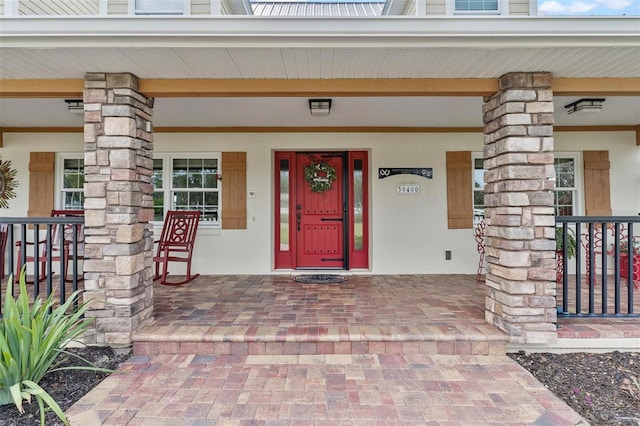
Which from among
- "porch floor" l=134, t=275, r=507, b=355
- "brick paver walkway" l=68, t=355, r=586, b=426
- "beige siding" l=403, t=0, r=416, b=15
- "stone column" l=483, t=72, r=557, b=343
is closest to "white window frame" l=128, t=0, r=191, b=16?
"beige siding" l=403, t=0, r=416, b=15

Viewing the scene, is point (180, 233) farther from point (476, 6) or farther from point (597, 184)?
point (597, 184)

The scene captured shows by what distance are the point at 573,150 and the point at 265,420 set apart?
17.9 ft

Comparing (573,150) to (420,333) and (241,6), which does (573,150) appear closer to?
(420,333)

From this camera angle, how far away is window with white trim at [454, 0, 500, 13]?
3910 millimetres

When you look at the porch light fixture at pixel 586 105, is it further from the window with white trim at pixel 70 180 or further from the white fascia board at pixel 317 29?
the window with white trim at pixel 70 180

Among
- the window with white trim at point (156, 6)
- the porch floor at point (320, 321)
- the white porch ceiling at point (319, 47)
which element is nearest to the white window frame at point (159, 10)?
the window with white trim at point (156, 6)

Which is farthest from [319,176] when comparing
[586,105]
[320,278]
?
[586,105]

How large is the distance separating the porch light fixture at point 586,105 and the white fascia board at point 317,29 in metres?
1.75

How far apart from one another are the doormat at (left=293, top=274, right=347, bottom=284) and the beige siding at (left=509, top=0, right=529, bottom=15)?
3.74 metres

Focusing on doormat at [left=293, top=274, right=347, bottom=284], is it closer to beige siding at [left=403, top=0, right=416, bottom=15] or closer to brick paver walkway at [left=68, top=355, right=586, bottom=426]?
brick paver walkway at [left=68, top=355, right=586, bottom=426]

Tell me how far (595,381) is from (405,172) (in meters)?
3.25

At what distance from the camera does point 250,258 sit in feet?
16.5

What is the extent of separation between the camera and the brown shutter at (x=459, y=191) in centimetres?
501

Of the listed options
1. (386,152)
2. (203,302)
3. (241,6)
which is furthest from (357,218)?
(241,6)
